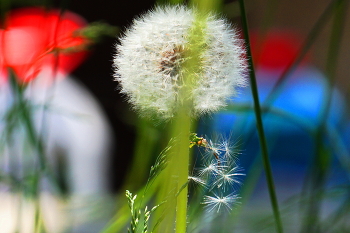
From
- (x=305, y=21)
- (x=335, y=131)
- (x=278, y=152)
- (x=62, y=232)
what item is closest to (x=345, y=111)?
(x=335, y=131)

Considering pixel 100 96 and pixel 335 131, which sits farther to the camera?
pixel 100 96

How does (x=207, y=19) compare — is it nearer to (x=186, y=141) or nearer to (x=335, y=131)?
(x=186, y=141)

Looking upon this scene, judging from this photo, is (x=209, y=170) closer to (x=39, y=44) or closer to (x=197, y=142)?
(x=197, y=142)

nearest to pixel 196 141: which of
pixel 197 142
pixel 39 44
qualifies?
pixel 197 142

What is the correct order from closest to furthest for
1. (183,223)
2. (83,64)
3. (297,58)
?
(183,223), (297,58), (83,64)

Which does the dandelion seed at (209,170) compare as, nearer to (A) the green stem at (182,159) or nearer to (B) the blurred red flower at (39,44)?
(A) the green stem at (182,159)

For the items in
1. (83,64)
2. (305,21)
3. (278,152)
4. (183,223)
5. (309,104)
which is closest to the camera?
(183,223)

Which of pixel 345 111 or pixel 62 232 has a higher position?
pixel 345 111

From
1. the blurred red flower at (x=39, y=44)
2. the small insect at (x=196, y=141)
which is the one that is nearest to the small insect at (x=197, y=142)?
the small insect at (x=196, y=141)

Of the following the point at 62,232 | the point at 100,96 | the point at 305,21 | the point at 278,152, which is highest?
the point at 305,21
